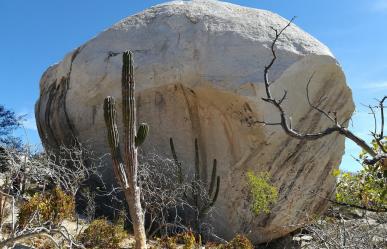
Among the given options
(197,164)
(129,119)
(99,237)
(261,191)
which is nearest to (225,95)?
(197,164)

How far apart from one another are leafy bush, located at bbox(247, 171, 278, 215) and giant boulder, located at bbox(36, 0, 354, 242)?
0.78 ft

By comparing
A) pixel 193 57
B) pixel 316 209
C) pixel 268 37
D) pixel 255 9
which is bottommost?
pixel 316 209

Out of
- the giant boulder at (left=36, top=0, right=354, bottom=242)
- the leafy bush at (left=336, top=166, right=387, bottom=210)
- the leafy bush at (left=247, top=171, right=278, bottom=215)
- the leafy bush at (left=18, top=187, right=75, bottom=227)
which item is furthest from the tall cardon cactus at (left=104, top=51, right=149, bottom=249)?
the leafy bush at (left=336, top=166, right=387, bottom=210)

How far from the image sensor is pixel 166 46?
11836mm

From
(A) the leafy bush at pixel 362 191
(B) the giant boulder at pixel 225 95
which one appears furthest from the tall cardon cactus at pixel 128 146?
(A) the leafy bush at pixel 362 191

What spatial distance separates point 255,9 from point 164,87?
3064 mm

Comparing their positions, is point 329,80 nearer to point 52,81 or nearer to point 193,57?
point 193,57

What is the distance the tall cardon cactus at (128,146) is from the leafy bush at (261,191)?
9.94ft

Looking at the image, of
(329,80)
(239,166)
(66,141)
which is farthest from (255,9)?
(66,141)

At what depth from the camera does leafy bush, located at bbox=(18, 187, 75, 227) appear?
8.95 m

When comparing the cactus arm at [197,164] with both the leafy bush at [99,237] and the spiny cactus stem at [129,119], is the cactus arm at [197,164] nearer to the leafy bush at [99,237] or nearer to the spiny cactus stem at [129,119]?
the leafy bush at [99,237]

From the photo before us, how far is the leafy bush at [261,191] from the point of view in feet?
36.0

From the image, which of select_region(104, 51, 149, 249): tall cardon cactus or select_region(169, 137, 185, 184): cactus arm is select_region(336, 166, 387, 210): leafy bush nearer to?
select_region(104, 51, 149, 249): tall cardon cactus

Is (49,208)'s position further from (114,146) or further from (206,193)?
(206,193)
